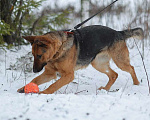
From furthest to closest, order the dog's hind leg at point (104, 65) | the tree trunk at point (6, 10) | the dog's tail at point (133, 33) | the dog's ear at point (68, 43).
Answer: the tree trunk at point (6, 10), the dog's hind leg at point (104, 65), the dog's tail at point (133, 33), the dog's ear at point (68, 43)

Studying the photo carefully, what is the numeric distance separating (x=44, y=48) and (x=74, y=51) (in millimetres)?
874

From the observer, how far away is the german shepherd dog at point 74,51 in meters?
3.76

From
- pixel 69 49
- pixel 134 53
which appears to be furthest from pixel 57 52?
pixel 134 53

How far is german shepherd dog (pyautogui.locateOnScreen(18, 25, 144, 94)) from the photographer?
376 centimetres

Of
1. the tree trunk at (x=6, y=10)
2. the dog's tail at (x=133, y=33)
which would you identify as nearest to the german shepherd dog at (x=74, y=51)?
the dog's tail at (x=133, y=33)

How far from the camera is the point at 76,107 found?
256 cm

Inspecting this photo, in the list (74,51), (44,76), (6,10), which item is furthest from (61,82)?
(6,10)

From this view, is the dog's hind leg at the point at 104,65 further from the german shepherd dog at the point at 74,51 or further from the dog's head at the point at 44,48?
the dog's head at the point at 44,48

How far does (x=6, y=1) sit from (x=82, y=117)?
19.1 feet

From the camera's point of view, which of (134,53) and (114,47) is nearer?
(114,47)

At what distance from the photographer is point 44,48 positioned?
370 centimetres

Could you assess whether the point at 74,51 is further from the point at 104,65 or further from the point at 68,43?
the point at 104,65

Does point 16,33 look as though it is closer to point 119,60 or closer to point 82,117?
point 119,60

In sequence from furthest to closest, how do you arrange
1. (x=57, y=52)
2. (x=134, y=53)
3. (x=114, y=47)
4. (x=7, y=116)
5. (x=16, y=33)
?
(x=134, y=53)
(x=16, y=33)
(x=114, y=47)
(x=57, y=52)
(x=7, y=116)
